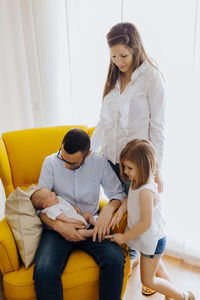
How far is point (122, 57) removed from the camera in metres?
1.42

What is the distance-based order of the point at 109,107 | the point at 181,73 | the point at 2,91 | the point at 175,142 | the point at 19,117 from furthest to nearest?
1. the point at 19,117
2. the point at 2,91
3. the point at 175,142
4. the point at 181,73
5. the point at 109,107

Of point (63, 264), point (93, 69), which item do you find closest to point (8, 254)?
point (63, 264)

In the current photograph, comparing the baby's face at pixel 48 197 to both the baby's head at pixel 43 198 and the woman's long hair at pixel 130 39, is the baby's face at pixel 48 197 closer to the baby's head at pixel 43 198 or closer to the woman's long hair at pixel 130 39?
the baby's head at pixel 43 198

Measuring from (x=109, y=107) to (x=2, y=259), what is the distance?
1.02 meters

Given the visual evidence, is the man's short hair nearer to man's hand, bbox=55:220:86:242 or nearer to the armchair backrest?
man's hand, bbox=55:220:86:242

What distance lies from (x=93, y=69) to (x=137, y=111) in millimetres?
898

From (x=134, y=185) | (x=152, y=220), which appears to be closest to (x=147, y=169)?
(x=134, y=185)

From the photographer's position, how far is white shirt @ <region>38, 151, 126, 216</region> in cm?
156

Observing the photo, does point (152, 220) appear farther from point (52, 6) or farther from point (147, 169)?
point (52, 6)

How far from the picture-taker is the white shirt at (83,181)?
61.3 inches

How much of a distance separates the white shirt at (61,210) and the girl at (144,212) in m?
0.22

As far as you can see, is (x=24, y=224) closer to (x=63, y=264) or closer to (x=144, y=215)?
(x=63, y=264)

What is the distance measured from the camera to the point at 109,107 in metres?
1.60

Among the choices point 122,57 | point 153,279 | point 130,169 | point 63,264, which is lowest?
point 153,279
